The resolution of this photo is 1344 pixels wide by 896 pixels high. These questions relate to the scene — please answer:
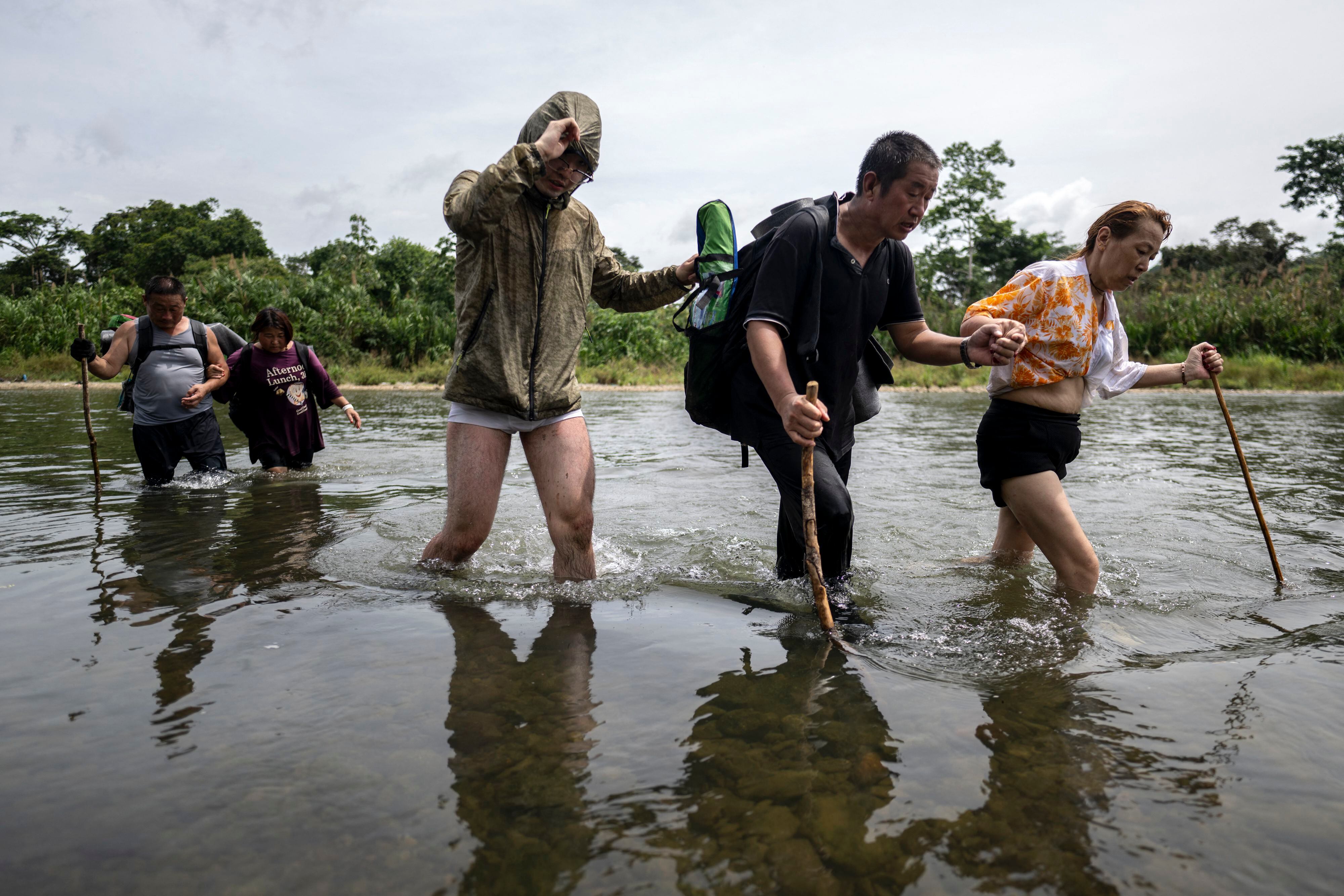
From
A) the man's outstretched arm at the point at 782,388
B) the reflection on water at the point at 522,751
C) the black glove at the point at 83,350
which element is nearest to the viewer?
the reflection on water at the point at 522,751

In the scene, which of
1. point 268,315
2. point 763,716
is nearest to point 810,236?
point 763,716

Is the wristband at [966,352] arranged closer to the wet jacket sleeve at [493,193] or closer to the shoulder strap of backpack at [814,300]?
the shoulder strap of backpack at [814,300]

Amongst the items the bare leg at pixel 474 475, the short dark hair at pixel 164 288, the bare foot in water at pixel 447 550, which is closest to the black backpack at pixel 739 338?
the bare leg at pixel 474 475

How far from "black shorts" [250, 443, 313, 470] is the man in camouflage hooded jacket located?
15.0 ft

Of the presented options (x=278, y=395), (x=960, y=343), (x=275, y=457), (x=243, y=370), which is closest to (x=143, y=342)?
(x=243, y=370)

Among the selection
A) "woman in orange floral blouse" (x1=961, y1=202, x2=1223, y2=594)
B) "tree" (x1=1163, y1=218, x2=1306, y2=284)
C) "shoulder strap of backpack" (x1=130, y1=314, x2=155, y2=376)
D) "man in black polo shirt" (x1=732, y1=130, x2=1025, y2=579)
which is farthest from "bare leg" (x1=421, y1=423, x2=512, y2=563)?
"tree" (x1=1163, y1=218, x2=1306, y2=284)

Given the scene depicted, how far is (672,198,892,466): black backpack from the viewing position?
3336 mm

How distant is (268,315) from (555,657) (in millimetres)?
5553

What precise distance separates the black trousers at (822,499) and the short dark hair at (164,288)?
5.01 meters

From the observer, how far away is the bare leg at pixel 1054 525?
3.66 meters

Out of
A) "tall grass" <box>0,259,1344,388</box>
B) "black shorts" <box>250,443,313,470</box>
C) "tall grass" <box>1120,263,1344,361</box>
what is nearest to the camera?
"black shorts" <box>250,443,313,470</box>

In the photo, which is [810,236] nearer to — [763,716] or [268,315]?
[763,716]

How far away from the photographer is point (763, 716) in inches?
101

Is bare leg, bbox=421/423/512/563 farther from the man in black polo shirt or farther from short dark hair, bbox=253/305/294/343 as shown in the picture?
short dark hair, bbox=253/305/294/343
